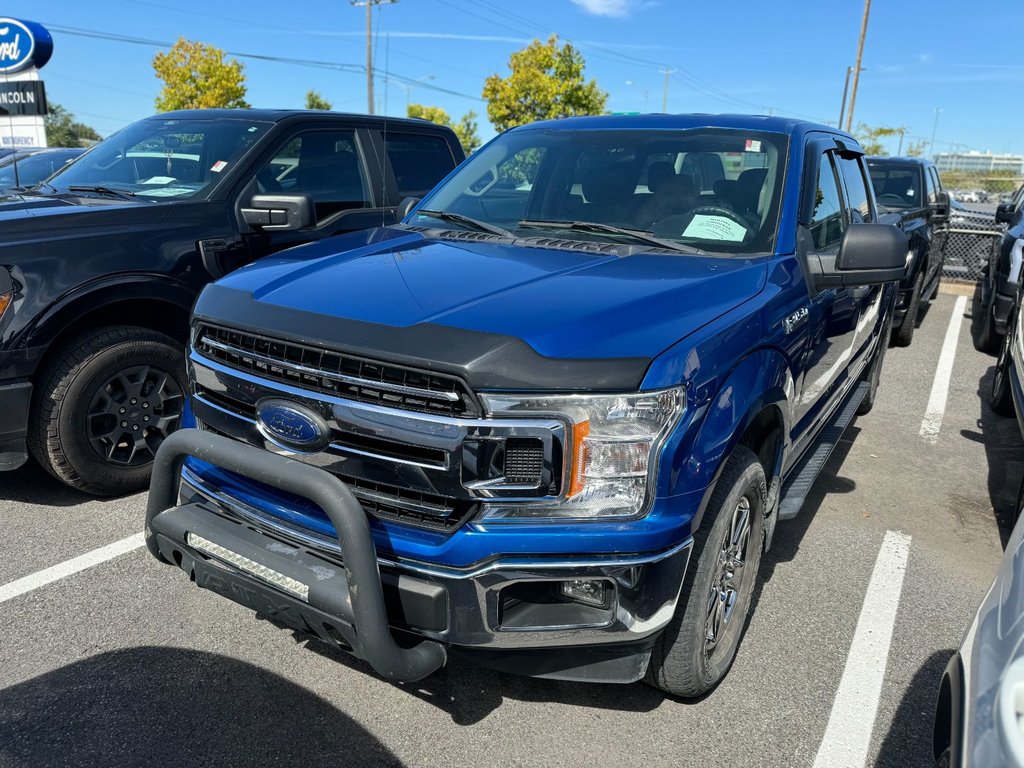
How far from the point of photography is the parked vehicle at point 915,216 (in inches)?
343

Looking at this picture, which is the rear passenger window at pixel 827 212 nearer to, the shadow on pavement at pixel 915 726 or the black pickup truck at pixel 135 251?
the shadow on pavement at pixel 915 726

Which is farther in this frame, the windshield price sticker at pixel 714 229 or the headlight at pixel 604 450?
the windshield price sticker at pixel 714 229

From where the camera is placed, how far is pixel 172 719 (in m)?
2.66

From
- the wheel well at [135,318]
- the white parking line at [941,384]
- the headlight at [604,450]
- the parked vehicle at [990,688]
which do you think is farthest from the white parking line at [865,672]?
the wheel well at [135,318]

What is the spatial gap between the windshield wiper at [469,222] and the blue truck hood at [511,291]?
0.20 m

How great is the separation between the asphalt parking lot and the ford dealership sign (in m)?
9.44

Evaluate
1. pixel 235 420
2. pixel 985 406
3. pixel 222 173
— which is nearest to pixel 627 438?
pixel 235 420

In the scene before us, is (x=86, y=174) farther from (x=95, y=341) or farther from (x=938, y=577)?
(x=938, y=577)

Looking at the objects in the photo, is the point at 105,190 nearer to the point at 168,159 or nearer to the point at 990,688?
the point at 168,159

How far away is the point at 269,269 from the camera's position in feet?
9.54

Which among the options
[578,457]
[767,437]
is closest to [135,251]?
Result: [578,457]

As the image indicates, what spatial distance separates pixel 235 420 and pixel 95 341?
1.84m

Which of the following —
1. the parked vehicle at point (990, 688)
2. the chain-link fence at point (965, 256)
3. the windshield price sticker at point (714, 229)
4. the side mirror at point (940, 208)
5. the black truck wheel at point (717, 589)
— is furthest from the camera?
the chain-link fence at point (965, 256)

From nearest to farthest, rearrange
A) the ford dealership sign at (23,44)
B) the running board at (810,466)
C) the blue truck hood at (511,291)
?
1. the blue truck hood at (511,291)
2. the running board at (810,466)
3. the ford dealership sign at (23,44)
